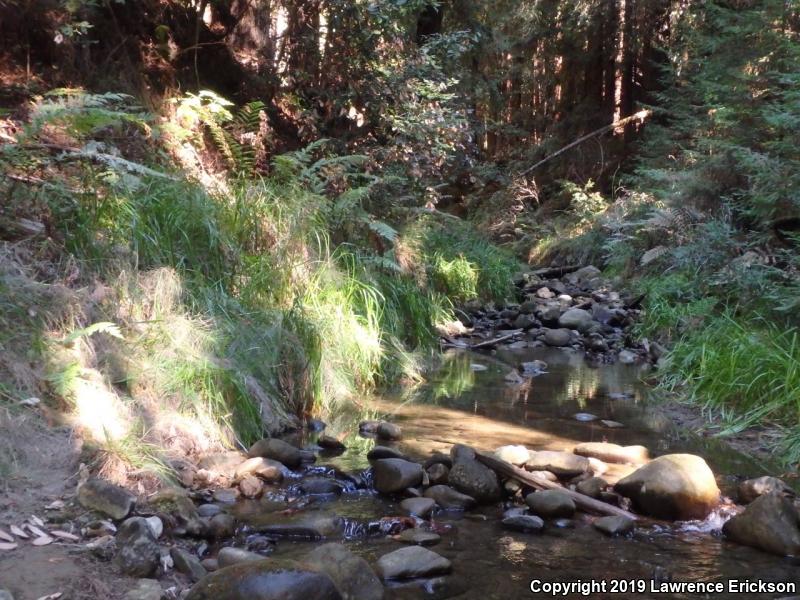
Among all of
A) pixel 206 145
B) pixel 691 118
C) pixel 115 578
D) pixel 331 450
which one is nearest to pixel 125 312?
pixel 331 450

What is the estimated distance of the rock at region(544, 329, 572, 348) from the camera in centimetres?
998

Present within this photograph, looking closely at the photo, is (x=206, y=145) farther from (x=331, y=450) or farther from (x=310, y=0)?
(x=331, y=450)

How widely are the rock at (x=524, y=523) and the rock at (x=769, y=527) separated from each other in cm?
98

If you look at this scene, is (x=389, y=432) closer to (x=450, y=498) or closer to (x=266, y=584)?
(x=450, y=498)

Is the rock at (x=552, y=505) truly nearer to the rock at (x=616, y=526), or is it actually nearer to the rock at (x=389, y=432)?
the rock at (x=616, y=526)

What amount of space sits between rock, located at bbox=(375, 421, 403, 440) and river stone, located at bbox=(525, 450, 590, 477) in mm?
1102

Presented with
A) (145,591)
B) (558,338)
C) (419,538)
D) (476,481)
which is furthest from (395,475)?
(558,338)

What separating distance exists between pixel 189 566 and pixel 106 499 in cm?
69

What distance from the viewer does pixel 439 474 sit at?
15.0 feet

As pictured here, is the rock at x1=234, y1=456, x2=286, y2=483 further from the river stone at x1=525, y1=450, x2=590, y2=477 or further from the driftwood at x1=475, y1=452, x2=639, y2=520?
the river stone at x1=525, y1=450, x2=590, y2=477

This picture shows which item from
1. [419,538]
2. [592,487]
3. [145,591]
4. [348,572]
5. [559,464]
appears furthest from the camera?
→ [559,464]

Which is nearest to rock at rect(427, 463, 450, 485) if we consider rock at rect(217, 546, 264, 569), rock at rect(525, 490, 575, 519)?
rock at rect(525, 490, 575, 519)

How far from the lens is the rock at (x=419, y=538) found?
12.3ft

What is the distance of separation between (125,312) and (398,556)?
2.77m
